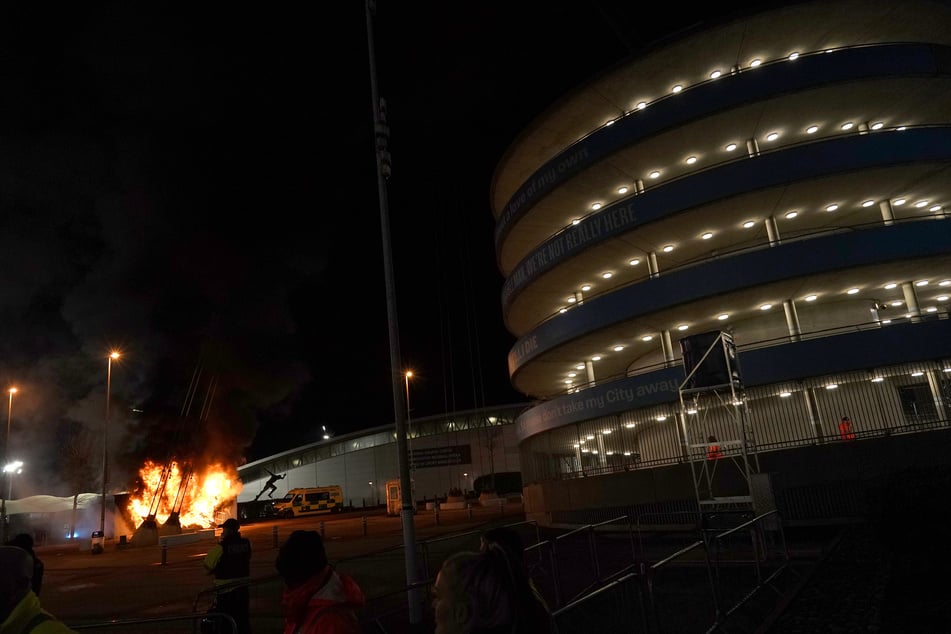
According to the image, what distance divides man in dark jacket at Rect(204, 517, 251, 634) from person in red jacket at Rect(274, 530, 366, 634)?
442 cm

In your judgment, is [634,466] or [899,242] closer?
[899,242]

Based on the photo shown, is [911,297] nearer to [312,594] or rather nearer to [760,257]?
[760,257]

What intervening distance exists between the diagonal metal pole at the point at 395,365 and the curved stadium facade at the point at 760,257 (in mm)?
7827

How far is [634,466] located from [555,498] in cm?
368

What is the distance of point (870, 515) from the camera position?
8047 millimetres

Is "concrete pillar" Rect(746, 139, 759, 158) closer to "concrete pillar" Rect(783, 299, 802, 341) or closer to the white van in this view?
"concrete pillar" Rect(783, 299, 802, 341)

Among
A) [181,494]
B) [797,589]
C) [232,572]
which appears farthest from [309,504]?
[797,589]

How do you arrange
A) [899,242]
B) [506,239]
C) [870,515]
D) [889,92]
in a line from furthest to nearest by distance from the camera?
[506,239], [889,92], [899,242], [870,515]

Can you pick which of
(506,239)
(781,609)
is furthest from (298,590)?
(506,239)

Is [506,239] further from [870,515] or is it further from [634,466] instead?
[870,515]

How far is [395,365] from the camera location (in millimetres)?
10789

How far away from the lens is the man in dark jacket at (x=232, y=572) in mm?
6904

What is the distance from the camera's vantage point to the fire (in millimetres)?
38406

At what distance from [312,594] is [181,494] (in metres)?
41.8
